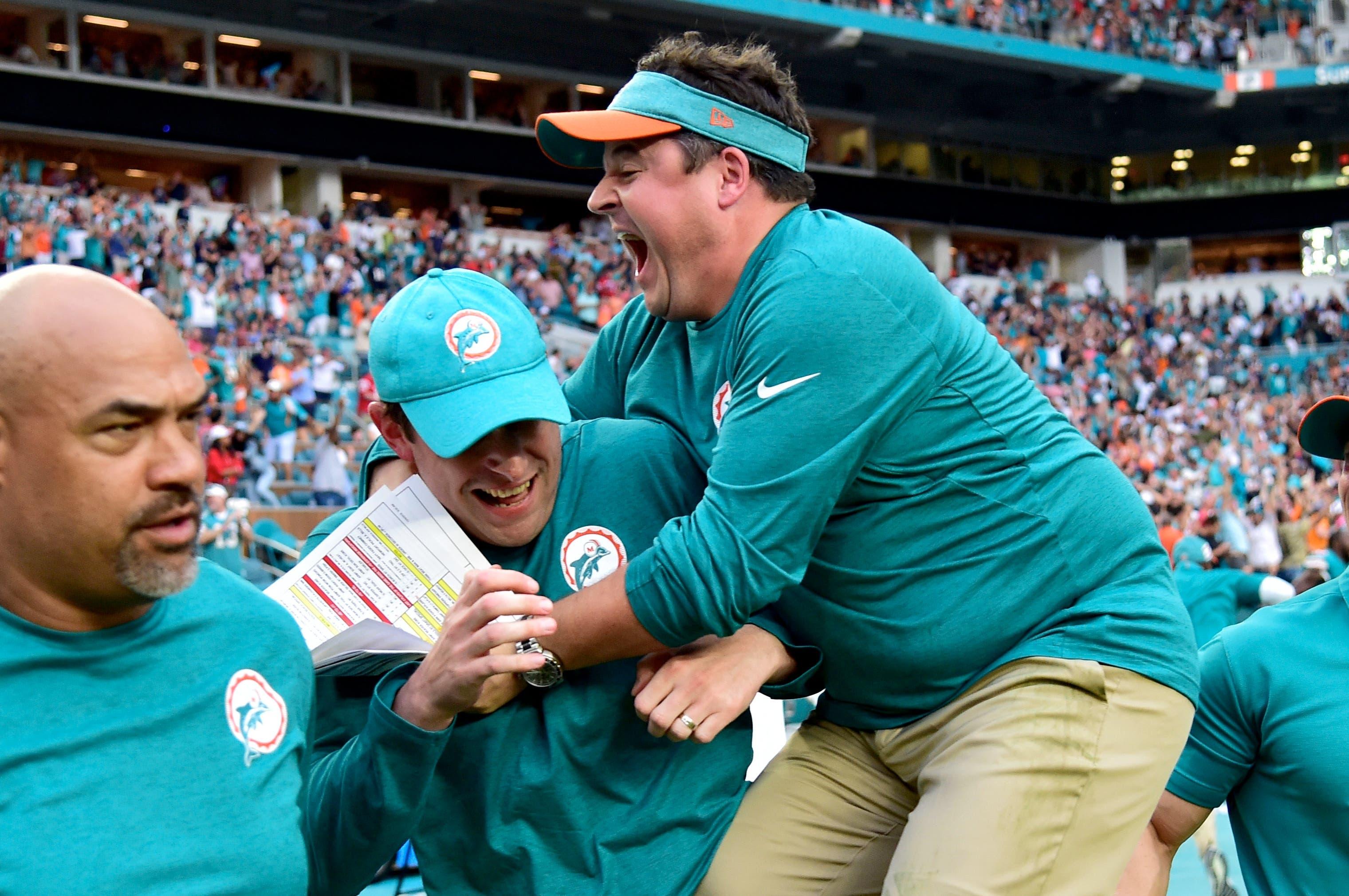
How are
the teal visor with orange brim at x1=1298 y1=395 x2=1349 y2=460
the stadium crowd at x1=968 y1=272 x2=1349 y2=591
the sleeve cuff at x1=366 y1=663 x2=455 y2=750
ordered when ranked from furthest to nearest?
the stadium crowd at x1=968 y1=272 x2=1349 y2=591
the teal visor with orange brim at x1=1298 y1=395 x2=1349 y2=460
the sleeve cuff at x1=366 y1=663 x2=455 y2=750

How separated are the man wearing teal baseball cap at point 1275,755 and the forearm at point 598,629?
113cm

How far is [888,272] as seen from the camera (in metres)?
2.19

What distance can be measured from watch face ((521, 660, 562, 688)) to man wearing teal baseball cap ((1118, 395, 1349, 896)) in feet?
3.86

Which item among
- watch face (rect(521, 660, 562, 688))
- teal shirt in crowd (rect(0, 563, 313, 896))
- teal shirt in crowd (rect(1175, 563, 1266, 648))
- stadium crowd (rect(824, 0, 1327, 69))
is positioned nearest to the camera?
teal shirt in crowd (rect(0, 563, 313, 896))

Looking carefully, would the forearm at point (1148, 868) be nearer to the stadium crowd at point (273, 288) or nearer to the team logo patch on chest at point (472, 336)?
the team logo patch on chest at point (472, 336)

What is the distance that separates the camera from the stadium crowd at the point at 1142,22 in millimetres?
31844

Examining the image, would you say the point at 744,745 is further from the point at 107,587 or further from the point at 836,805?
the point at 107,587

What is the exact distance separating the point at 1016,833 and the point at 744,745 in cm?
46

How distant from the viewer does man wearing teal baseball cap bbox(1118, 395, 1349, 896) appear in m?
2.45

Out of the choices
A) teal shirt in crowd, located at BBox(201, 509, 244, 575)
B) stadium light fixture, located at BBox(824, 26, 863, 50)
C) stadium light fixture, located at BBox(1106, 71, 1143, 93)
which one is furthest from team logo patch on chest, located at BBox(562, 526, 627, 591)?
stadium light fixture, located at BBox(1106, 71, 1143, 93)

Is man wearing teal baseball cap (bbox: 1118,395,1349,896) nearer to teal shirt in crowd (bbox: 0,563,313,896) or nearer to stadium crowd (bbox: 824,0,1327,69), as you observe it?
teal shirt in crowd (bbox: 0,563,313,896)

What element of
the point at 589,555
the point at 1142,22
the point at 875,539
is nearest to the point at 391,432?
the point at 589,555

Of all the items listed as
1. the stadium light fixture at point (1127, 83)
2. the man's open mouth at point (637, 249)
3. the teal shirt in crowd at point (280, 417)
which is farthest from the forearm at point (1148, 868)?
the stadium light fixture at point (1127, 83)

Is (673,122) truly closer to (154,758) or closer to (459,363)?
(459,363)
